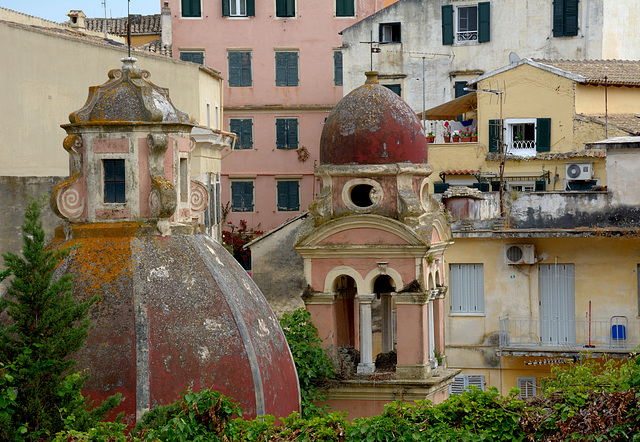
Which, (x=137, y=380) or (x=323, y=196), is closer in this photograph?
(x=137, y=380)

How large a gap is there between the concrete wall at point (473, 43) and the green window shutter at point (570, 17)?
20 centimetres

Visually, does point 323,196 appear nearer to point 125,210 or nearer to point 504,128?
point 125,210

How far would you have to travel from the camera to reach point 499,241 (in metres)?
35.9

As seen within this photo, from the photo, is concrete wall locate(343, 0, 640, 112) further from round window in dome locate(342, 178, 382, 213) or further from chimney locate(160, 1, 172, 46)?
round window in dome locate(342, 178, 382, 213)

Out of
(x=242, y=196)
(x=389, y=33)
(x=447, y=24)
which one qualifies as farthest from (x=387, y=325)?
(x=242, y=196)

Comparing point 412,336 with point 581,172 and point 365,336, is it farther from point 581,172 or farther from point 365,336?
point 581,172

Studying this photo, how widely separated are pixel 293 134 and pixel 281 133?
522mm

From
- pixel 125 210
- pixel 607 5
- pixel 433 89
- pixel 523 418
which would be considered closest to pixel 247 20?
pixel 433 89

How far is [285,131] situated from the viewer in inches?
2191

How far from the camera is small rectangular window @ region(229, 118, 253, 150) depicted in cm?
5522

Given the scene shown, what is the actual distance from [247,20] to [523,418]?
40.4 metres

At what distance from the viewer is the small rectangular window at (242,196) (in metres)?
54.6

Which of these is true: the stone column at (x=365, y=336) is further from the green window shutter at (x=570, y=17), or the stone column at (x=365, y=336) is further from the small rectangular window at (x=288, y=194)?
the small rectangular window at (x=288, y=194)

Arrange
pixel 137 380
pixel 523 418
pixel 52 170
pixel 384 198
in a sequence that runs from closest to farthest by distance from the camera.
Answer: pixel 523 418 < pixel 137 380 < pixel 384 198 < pixel 52 170
